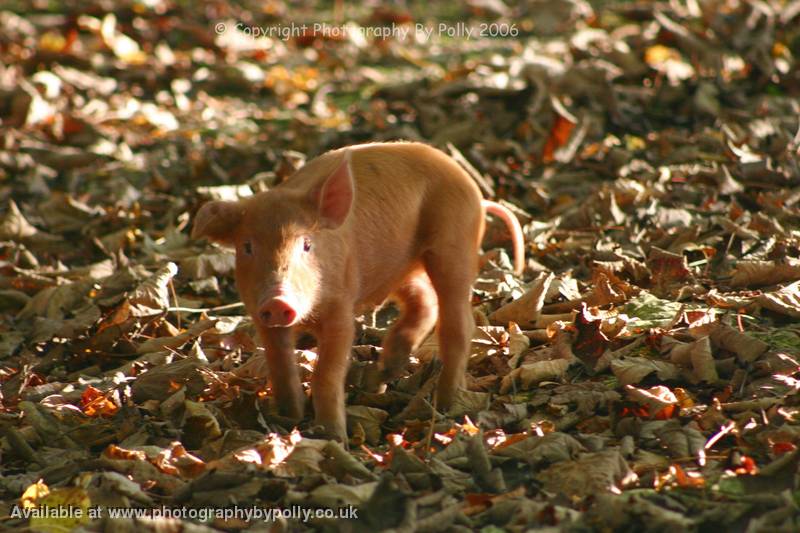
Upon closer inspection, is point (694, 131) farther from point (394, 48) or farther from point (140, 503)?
point (140, 503)

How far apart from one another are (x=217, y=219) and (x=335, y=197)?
0.46 m

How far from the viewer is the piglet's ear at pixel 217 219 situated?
4.16 m

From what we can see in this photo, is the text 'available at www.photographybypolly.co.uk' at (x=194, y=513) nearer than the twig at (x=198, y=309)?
Yes

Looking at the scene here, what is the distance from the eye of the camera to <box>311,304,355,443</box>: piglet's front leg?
4.15 meters

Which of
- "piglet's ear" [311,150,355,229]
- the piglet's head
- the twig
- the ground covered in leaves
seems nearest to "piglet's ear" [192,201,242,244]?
the piglet's head

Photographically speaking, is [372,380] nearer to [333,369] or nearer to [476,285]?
[333,369]

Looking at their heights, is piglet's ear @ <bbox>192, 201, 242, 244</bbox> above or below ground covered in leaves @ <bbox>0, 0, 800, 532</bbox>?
above

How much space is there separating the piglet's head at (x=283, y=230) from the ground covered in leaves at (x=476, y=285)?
0.56 m

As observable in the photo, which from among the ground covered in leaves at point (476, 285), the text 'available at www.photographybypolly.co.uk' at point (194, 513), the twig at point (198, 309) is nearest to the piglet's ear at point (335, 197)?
the ground covered in leaves at point (476, 285)

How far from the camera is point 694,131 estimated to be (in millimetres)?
7281

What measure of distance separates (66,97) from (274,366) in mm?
5441

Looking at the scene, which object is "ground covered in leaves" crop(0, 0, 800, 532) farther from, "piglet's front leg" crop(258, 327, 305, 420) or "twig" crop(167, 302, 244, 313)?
"piglet's front leg" crop(258, 327, 305, 420)

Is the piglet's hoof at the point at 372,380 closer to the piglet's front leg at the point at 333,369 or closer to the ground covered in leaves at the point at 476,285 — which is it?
the ground covered in leaves at the point at 476,285

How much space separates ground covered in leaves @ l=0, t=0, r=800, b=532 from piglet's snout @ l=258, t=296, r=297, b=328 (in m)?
0.44
